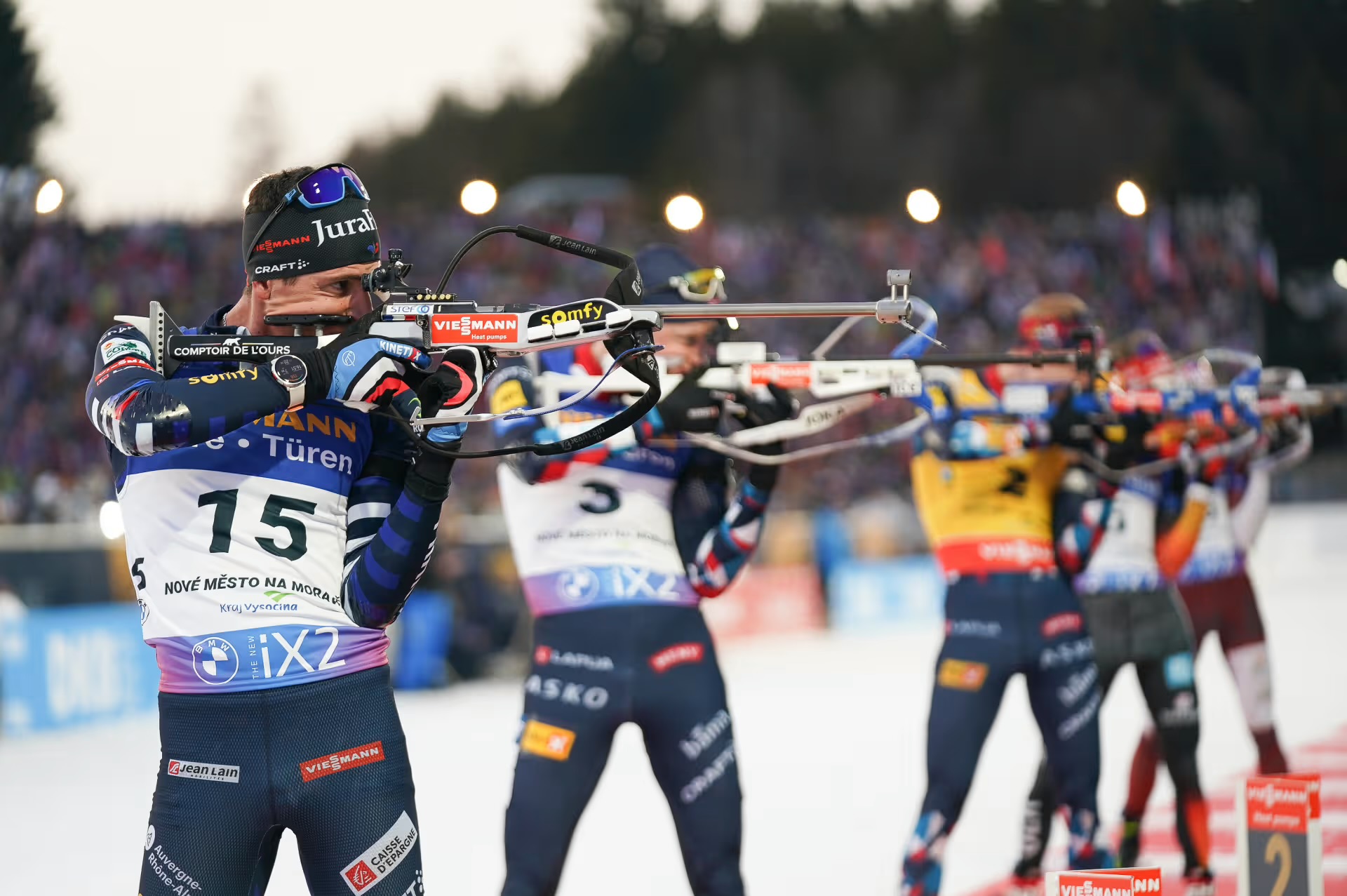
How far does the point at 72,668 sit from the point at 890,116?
25.1 metres

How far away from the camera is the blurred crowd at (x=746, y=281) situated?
1805cm

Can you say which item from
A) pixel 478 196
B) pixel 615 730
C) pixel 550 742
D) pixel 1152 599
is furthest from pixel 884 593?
pixel 478 196

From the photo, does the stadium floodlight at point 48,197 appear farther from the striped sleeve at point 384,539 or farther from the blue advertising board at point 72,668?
the blue advertising board at point 72,668

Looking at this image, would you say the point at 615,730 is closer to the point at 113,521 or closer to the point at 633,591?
the point at 633,591

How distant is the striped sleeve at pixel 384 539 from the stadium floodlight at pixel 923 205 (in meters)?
1.37

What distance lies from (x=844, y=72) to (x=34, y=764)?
26.8 m

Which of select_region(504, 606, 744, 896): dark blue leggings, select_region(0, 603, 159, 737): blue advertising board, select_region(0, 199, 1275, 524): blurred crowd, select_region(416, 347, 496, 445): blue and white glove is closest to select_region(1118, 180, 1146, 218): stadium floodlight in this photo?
select_region(504, 606, 744, 896): dark blue leggings

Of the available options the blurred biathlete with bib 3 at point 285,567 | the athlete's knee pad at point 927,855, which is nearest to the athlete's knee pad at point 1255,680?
the athlete's knee pad at point 927,855

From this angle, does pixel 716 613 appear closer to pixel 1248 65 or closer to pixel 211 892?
pixel 1248 65

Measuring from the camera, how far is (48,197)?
311 centimetres

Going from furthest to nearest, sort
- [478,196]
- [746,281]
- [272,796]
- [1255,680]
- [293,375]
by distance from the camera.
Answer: [746,281] → [1255,680] → [478,196] → [272,796] → [293,375]

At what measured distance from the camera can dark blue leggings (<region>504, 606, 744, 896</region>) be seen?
4.13 m

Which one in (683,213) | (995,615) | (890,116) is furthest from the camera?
(890,116)

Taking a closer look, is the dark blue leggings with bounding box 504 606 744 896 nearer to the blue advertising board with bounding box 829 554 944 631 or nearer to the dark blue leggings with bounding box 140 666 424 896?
the dark blue leggings with bounding box 140 666 424 896
